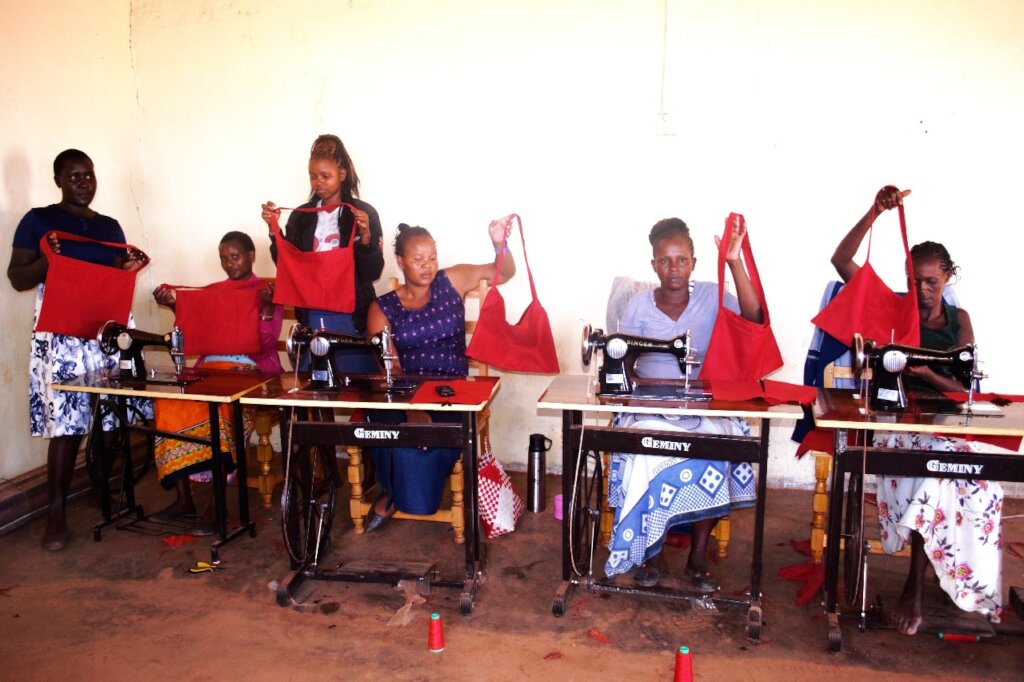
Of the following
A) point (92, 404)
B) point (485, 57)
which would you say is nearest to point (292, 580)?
point (92, 404)

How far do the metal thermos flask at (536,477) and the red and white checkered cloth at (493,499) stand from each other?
12.8 inches

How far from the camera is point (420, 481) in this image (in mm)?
3721

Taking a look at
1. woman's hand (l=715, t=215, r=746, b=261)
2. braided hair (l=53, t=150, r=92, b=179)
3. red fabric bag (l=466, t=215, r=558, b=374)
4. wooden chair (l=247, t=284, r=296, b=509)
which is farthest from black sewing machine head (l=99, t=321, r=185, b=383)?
woman's hand (l=715, t=215, r=746, b=261)

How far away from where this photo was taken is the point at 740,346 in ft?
11.3

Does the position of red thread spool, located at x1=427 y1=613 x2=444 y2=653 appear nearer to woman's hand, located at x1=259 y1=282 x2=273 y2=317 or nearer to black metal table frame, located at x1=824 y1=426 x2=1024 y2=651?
black metal table frame, located at x1=824 y1=426 x2=1024 y2=651

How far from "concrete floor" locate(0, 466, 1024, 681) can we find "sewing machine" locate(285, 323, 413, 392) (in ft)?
3.09

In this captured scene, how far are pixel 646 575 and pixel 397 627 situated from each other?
112 centimetres

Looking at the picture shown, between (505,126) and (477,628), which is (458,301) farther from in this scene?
(477,628)

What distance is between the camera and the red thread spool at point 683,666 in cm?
227

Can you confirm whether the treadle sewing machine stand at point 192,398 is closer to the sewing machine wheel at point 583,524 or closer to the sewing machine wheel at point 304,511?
the sewing machine wheel at point 304,511

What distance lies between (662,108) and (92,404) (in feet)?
11.8

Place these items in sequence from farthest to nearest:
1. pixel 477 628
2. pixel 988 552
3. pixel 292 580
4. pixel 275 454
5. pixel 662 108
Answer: pixel 275 454, pixel 662 108, pixel 292 580, pixel 477 628, pixel 988 552

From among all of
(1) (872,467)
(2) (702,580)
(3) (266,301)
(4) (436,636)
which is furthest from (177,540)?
(1) (872,467)

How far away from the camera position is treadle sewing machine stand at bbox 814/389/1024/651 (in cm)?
271
